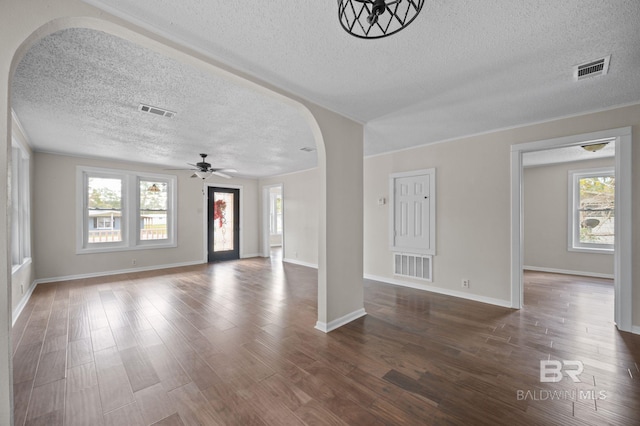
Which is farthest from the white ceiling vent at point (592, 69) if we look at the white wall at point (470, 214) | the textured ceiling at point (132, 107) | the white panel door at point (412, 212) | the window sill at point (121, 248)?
the window sill at point (121, 248)

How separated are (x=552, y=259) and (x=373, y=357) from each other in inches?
250

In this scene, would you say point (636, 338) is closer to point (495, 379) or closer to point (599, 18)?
point (495, 379)

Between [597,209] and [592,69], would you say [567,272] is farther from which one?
[592,69]

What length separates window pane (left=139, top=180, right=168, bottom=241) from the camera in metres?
6.57

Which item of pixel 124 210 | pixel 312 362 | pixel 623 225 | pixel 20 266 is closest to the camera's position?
pixel 312 362

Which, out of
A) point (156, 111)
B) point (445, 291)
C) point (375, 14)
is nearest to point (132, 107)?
point (156, 111)

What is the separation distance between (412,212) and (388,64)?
311 centimetres

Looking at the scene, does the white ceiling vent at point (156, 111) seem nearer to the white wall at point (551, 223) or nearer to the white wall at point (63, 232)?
the white wall at point (63, 232)

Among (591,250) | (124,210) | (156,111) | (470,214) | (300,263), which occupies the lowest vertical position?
(300,263)

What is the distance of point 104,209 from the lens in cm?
602

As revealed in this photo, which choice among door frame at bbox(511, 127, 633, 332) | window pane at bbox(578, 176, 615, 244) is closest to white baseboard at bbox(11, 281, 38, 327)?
door frame at bbox(511, 127, 633, 332)

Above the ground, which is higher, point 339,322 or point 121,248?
point 121,248

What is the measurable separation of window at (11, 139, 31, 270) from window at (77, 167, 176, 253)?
94 centimetres

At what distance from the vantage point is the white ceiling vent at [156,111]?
308 cm
